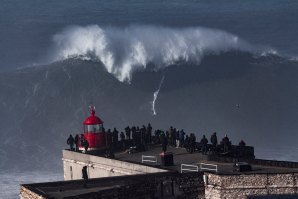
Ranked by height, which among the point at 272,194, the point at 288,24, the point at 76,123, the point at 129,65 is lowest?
the point at 272,194

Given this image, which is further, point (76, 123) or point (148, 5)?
point (148, 5)

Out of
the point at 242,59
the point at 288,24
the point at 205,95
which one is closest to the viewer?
the point at 205,95

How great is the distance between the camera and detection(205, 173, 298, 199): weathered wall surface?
3086 centimetres

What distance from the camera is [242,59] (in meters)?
87.1

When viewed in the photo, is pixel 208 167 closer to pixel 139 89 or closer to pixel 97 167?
pixel 97 167

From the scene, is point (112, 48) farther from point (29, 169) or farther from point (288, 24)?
point (288, 24)

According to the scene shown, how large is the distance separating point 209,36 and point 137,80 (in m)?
24.3

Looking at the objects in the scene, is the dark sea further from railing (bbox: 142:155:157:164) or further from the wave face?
railing (bbox: 142:155:157:164)

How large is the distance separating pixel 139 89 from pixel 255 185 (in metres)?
45.8

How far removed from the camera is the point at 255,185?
102 feet

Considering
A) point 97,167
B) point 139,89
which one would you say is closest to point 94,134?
point 97,167

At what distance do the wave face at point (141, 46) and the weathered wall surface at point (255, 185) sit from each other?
156ft

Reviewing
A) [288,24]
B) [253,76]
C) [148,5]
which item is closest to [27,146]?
[253,76]

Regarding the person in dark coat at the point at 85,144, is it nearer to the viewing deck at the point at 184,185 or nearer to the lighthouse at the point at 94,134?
the lighthouse at the point at 94,134
